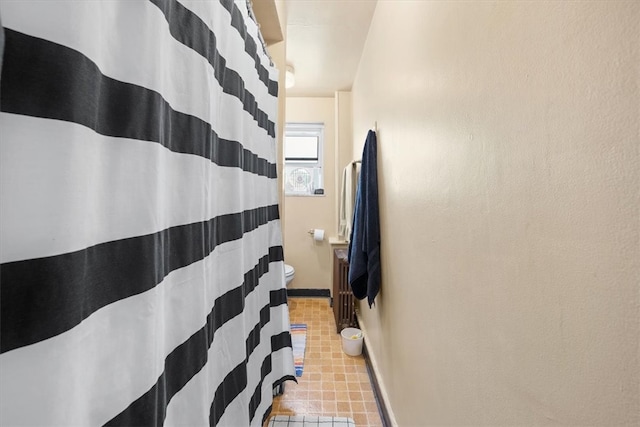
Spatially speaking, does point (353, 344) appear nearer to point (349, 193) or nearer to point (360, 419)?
point (360, 419)

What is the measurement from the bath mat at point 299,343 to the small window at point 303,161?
1449 millimetres

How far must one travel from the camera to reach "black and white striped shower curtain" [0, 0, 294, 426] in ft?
0.73

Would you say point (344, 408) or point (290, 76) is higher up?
point (290, 76)

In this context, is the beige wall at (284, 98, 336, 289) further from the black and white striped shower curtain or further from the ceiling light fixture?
the black and white striped shower curtain

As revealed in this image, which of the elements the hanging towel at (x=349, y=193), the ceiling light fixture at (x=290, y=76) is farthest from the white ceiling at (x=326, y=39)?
the hanging towel at (x=349, y=193)

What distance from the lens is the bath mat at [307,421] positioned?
50.0 inches

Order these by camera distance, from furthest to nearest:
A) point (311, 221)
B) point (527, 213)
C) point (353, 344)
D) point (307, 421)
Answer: point (311, 221)
point (353, 344)
point (307, 421)
point (527, 213)

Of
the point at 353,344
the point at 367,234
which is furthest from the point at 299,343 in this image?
the point at 367,234

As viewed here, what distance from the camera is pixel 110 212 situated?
1.05ft

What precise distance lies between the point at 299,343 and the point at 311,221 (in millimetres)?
1306

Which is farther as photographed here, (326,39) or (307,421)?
(326,39)

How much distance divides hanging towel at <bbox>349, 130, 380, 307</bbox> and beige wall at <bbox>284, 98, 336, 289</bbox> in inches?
53.0

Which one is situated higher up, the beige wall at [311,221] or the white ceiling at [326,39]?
the white ceiling at [326,39]

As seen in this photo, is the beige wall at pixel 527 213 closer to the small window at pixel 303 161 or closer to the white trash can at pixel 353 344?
the white trash can at pixel 353 344
